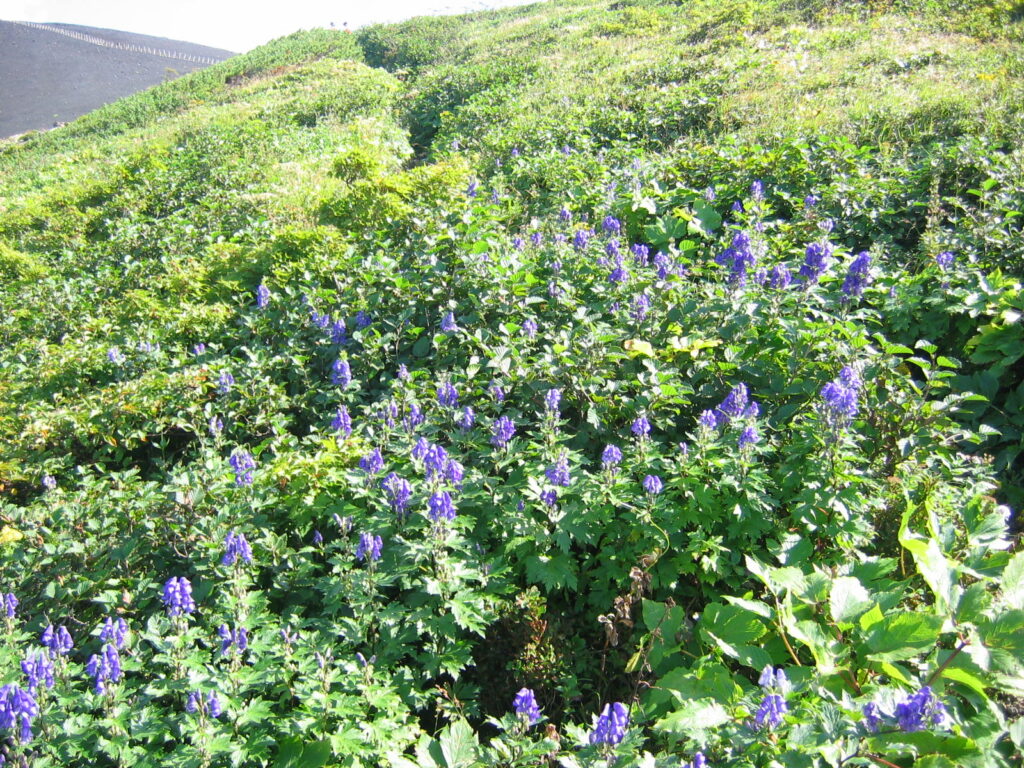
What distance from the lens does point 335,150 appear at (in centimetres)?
1155

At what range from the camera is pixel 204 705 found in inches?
95.4

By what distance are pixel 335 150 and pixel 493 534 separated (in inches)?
398

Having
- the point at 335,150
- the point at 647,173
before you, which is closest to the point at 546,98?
the point at 335,150

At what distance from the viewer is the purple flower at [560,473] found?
10.3 feet

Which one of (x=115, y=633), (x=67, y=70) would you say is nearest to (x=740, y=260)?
(x=115, y=633)

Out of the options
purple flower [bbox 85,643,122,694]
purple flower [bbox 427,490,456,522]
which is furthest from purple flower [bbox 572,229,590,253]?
purple flower [bbox 85,643,122,694]

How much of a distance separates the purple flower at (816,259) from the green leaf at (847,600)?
2.47 m

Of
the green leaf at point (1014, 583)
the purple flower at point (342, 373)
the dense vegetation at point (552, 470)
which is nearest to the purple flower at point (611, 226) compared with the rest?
the dense vegetation at point (552, 470)

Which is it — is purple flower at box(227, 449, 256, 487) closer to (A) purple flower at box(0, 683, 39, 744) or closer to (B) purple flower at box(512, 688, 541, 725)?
(A) purple flower at box(0, 683, 39, 744)

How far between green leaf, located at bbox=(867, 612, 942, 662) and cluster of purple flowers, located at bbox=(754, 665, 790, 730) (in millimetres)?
410

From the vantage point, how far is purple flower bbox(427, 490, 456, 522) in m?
2.85

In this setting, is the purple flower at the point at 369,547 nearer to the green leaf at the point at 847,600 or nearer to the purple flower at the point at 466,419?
the purple flower at the point at 466,419

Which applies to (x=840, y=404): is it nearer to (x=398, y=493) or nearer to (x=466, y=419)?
(x=466, y=419)

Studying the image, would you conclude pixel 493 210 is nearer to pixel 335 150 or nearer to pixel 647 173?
pixel 647 173
